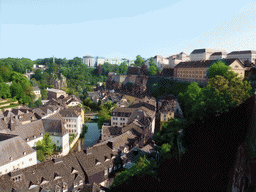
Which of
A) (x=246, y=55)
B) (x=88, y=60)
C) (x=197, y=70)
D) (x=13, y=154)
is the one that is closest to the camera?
(x=13, y=154)

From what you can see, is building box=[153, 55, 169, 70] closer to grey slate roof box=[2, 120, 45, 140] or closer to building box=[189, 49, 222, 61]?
building box=[189, 49, 222, 61]

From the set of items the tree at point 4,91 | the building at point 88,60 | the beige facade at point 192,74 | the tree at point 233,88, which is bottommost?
the tree at point 4,91

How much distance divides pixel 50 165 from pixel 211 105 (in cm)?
1360

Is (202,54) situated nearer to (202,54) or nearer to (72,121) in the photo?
(202,54)

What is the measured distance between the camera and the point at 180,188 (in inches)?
307

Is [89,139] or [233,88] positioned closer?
[233,88]

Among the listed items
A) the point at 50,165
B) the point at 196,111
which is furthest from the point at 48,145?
the point at 196,111

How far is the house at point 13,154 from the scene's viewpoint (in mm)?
17167

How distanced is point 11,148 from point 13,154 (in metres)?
0.59

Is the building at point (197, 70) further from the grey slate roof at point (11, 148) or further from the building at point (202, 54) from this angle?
the grey slate roof at point (11, 148)

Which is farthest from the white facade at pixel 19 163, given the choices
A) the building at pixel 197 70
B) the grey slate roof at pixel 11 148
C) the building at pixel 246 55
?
the building at pixel 246 55

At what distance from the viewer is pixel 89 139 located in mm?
29391

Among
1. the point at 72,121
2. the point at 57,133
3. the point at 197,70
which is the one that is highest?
the point at 197,70

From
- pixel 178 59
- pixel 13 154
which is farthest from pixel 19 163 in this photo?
→ pixel 178 59
